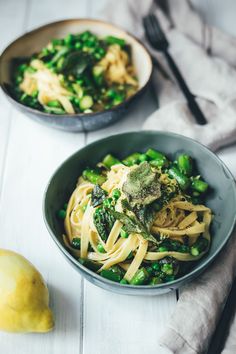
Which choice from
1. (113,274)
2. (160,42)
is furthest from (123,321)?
(160,42)

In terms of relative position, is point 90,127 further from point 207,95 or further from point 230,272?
point 230,272

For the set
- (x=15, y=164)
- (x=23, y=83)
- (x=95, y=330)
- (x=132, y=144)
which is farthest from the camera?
(x=23, y=83)

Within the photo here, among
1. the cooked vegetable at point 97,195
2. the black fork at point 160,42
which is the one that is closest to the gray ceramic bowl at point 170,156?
the cooked vegetable at point 97,195

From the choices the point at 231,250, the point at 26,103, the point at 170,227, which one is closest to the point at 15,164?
the point at 26,103

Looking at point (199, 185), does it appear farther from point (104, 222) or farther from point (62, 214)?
point (62, 214)

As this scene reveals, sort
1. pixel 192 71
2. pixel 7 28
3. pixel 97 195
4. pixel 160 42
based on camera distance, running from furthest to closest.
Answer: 1. pixel 7 28
2. pixel 160 42
3. pixel 192 71
4. pixel 97 195

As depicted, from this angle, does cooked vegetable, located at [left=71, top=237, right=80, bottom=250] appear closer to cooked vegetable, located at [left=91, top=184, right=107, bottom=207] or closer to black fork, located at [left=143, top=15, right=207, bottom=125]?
cooked vegetable, located at [left=91, top=184, right=107, bottom=207]

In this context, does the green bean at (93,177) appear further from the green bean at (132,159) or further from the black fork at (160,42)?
the black fork at (160,42)
